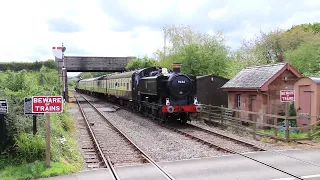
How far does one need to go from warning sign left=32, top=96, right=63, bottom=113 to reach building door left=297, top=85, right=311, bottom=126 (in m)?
11.1

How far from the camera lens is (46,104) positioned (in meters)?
8.91

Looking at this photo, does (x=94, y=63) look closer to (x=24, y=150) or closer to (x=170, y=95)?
(x=170, y=95)

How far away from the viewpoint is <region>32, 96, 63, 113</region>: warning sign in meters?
8.84

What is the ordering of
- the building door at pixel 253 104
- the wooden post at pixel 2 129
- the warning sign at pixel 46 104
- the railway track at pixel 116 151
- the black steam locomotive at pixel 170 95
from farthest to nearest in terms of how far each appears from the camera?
the building door at pixel 253 104 < the black steam locomotive at pixel 170 95 < the railway track at pixel 116 151 < the wooden post at pixel 2 129 < the warning sign at pixel 46 104

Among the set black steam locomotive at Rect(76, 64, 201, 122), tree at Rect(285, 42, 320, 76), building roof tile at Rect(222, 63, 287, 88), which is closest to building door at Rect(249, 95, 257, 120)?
building roof tile at Rect(222, 63, 287, 88)

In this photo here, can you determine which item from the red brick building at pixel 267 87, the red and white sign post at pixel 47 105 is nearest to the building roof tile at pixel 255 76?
the red brick building at pixel 267 87

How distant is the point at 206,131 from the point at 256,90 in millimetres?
4056

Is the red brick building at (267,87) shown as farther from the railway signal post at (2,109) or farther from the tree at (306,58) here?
the tree at (306,58)

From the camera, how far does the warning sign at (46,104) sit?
8836mm

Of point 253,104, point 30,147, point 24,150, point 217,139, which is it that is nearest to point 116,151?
point 30,147

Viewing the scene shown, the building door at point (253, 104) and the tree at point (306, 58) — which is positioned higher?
the tree at point (306, 58)

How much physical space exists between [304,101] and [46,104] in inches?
456

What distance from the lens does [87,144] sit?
12.9m

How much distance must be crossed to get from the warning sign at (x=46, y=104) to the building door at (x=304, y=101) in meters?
11.1
